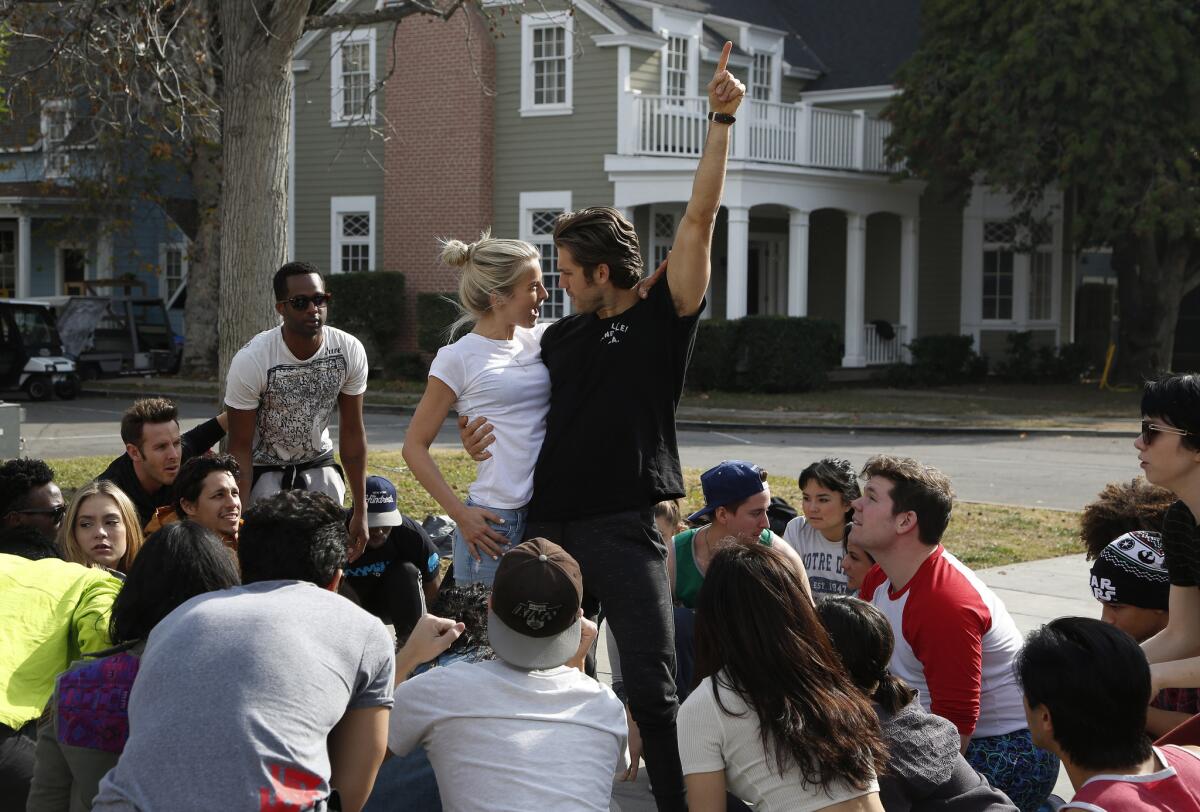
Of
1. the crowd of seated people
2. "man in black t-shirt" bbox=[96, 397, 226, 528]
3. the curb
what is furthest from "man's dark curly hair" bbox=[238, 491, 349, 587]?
the curb

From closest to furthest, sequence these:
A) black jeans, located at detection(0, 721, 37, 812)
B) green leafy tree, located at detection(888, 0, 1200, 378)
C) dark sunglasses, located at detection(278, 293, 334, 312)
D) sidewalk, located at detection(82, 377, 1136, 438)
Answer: black jeans, located at detection(0, 721, 37, 812) < dark sunglasses, located at detection(278, 293, 334, 312) < sidewalk, located at detection(82, 377, 1136, 438) < green leafy tree, located at detection(888, 0, 1200, 378)

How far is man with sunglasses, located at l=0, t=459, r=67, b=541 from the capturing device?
4.89 m

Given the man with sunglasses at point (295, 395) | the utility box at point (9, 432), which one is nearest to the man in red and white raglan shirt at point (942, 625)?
the man with sunglasses at point (295, 395)

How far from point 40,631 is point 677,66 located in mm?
23672

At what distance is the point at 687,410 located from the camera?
2173 centimetres

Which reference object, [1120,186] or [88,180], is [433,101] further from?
[1120,186]

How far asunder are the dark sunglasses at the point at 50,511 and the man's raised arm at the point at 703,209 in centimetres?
248

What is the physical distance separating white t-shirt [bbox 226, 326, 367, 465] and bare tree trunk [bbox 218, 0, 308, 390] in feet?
12.4

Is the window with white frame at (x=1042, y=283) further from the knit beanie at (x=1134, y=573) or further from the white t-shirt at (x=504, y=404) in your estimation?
the white t-shirt at (x=504, y=404)

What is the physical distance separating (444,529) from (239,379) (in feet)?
7.20

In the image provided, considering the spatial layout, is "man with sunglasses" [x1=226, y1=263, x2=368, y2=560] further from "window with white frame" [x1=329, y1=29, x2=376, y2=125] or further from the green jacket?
"window with white frame" [x1=329, y1=29, x2=376, y2=125]

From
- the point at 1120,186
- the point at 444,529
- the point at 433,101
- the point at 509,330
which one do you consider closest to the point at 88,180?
the point at 433,101

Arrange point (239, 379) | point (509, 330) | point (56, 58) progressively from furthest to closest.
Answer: point (56, 58) → point (239, 379) → point (509, 330)

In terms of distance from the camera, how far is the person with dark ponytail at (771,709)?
123 inches
